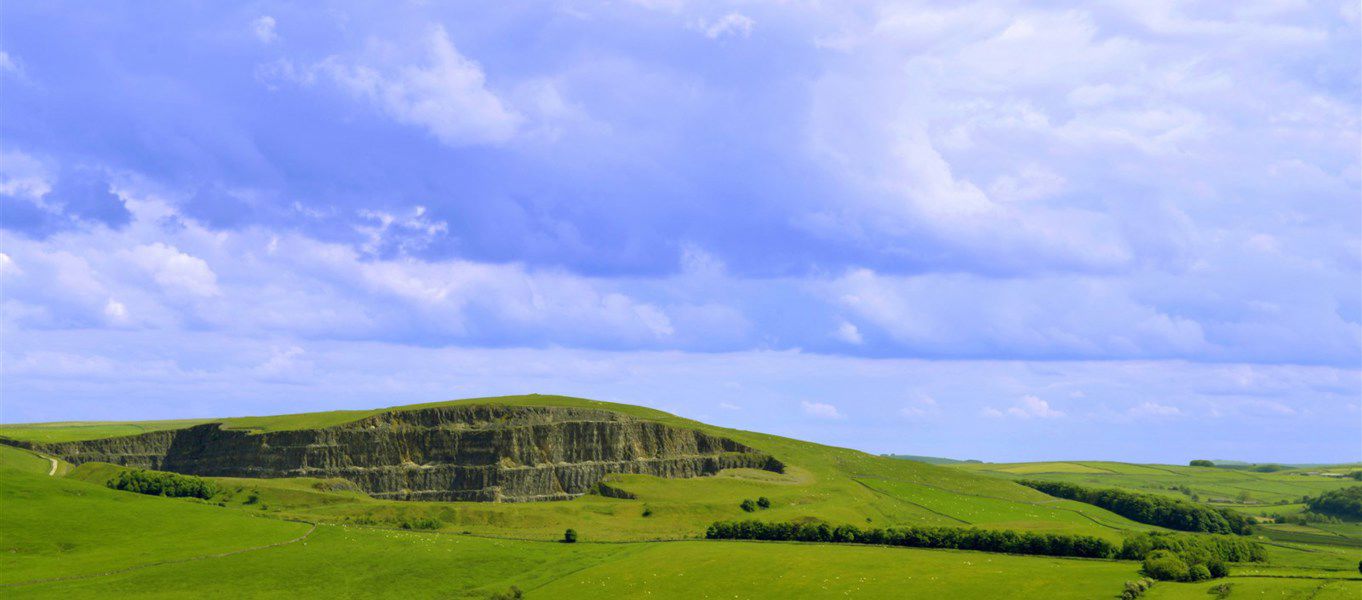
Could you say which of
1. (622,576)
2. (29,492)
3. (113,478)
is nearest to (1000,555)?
(622,576)

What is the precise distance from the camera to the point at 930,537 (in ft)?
429

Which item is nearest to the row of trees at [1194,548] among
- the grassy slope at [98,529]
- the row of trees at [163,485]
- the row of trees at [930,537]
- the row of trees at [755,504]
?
the row of trees at [930,537]

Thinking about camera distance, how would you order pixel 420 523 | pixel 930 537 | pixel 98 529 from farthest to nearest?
pixel 420 523 < pixel 98 529 < pixel 930 537

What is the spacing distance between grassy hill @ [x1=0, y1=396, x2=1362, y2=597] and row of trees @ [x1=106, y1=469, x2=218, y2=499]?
12.6ft

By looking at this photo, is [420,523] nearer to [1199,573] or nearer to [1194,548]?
[1194,548]

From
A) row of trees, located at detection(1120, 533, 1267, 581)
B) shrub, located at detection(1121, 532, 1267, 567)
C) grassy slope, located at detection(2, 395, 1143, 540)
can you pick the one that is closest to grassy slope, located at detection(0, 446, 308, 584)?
grassy slope, located at detection(2, 395, 1143, 540)

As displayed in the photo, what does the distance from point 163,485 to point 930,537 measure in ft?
422

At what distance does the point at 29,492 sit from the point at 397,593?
235ft

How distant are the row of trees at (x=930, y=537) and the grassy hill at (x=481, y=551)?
15.1 feet

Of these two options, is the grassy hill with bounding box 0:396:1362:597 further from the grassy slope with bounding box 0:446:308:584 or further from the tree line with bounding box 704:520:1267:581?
the tree line with bounding box 704:520:1267:581

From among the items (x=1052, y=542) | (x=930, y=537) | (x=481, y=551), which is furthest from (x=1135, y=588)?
(x=481, y=551)

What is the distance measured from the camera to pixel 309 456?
652 feet

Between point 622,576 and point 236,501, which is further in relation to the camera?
point 236,501

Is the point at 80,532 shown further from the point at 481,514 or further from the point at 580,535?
the point at 580,535
